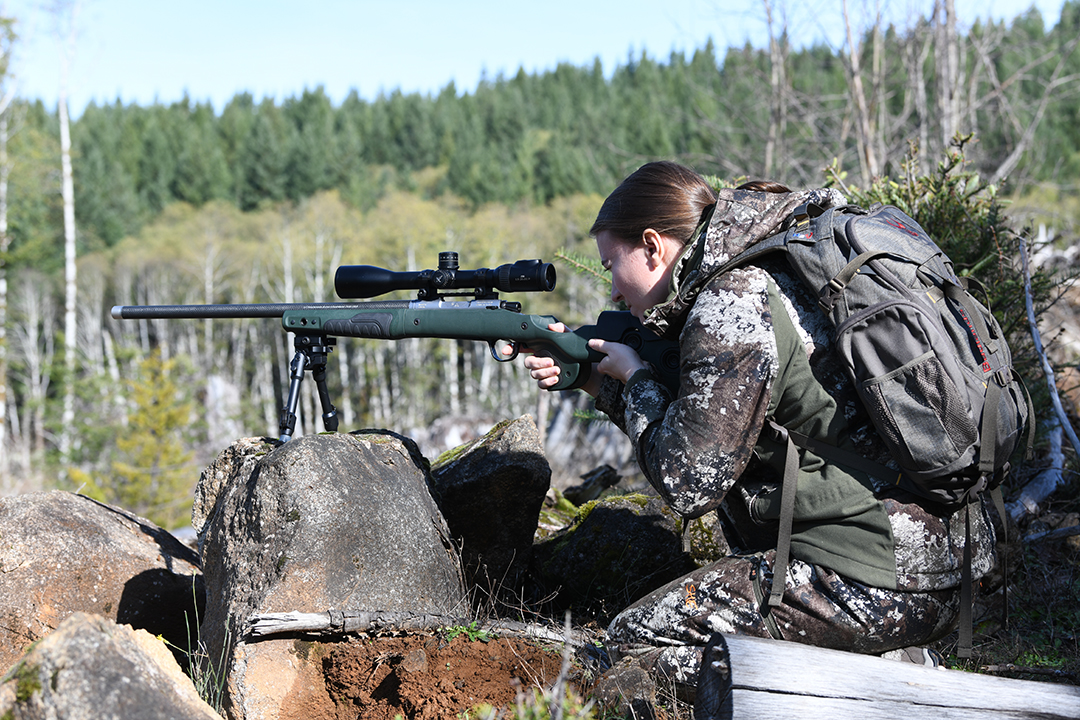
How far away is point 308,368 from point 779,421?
2.78m

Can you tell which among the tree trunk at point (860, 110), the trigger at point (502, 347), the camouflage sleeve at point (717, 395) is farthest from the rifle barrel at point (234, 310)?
the tree trunk at point (860, 110)

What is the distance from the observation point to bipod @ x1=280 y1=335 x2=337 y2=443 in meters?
4.43

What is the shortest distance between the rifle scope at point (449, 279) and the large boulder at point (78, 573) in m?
1.97

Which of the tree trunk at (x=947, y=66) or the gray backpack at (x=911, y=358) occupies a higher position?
the tree trunk at (x=947, y=66)

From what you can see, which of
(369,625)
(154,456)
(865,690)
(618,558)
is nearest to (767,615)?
(865,690)

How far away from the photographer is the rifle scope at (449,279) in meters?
3.98

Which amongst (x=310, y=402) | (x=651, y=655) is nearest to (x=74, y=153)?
(x=310, y=402)

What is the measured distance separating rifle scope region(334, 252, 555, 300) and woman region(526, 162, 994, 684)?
774 mm

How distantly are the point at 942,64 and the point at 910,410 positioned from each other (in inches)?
355

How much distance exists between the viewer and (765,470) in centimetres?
326

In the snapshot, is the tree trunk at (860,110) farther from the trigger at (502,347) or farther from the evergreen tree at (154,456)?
the evergreen tree at (154,456)

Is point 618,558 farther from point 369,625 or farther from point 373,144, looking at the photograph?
point 373,144

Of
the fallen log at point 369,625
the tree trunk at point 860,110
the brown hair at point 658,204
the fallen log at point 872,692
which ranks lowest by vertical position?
the fallen log at point 369,625

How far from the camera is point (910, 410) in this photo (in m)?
2.79
